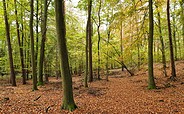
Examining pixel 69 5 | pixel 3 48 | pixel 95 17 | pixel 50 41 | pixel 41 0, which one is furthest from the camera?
pixel 3 48

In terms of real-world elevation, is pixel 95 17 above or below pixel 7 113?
above

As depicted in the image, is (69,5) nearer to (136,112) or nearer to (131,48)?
(131,48)

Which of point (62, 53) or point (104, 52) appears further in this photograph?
point (104, 52)

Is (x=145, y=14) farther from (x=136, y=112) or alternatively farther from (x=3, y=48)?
(x=3, y=48)

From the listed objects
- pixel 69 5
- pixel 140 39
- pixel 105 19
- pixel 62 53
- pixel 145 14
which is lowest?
pixel 62 53

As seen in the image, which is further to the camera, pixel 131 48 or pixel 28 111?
pixel 131 48

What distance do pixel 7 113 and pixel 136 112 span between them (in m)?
4.83

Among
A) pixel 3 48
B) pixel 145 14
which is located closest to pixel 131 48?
pixel 145 14

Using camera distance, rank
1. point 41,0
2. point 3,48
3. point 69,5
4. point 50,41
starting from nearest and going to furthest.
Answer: point 41,0
point 50,41
point 69,5
point 3,48

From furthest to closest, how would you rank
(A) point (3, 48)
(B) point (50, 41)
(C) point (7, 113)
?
(A) point (3, 48)
(B) point (50, 41)
(C) point (7, 113)

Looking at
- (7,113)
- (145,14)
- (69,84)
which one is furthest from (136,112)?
(145,14)

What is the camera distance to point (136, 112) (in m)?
6.45

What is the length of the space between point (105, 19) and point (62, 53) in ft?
46.8

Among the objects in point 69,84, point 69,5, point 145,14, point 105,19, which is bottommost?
point 69,84
